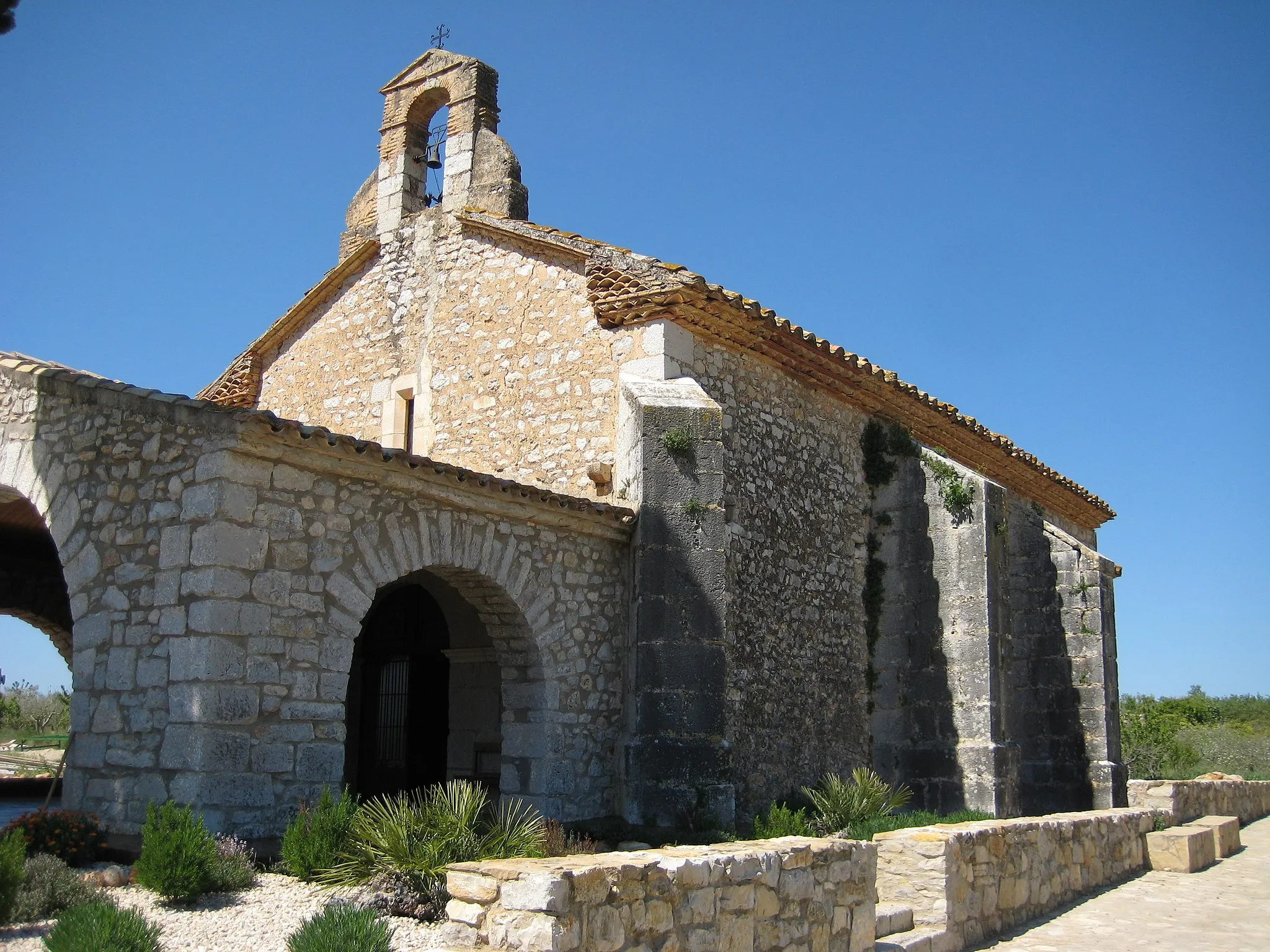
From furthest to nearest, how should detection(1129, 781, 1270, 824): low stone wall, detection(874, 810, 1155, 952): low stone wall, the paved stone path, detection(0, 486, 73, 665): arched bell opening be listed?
detection(1129, 781, 1270, 824): low stone wall → detection(0, 486, 73, 665): arched bell opening → the paved stone path → detection(874, 810, 1155, 952): low stone wall

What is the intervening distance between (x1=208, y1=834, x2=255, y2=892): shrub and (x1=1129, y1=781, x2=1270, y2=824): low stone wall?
1128 centimetres

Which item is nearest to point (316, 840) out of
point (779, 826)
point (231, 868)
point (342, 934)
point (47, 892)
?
point (231, 868)

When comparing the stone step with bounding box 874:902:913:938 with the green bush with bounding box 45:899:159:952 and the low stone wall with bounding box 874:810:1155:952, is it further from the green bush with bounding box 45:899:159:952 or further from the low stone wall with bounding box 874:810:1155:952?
the green bush with bounding box 45:899:159:952

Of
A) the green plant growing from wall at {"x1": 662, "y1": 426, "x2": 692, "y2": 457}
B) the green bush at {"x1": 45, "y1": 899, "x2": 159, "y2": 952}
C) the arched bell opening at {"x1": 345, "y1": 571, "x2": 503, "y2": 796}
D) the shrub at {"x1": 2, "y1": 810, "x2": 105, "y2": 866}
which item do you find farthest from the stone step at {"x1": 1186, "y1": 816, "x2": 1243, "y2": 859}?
the green bush at {"x1": 45, "y1": 899, "x2": 159, "y2": 952}

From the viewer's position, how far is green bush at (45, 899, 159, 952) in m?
5.03

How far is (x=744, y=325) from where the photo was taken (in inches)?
459

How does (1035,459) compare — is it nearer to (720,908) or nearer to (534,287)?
(534,287)

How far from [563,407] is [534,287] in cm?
140

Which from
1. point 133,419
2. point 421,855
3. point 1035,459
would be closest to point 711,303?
point 133,419

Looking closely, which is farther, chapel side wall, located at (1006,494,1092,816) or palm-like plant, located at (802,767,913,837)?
chapel side wall, located at (1006,494,1092,816)

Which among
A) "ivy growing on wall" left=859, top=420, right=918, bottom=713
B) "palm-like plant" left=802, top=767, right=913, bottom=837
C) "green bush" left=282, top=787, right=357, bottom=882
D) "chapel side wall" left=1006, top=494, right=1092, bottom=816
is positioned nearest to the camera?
"green bush" left=282, top=787, right=357, bottom=882

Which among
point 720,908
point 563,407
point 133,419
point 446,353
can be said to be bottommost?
point 720,908

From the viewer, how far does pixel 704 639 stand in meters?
10.1

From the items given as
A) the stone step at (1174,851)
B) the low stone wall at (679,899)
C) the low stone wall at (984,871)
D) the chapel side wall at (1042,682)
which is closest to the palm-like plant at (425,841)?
the low stone wall at (679,899)
